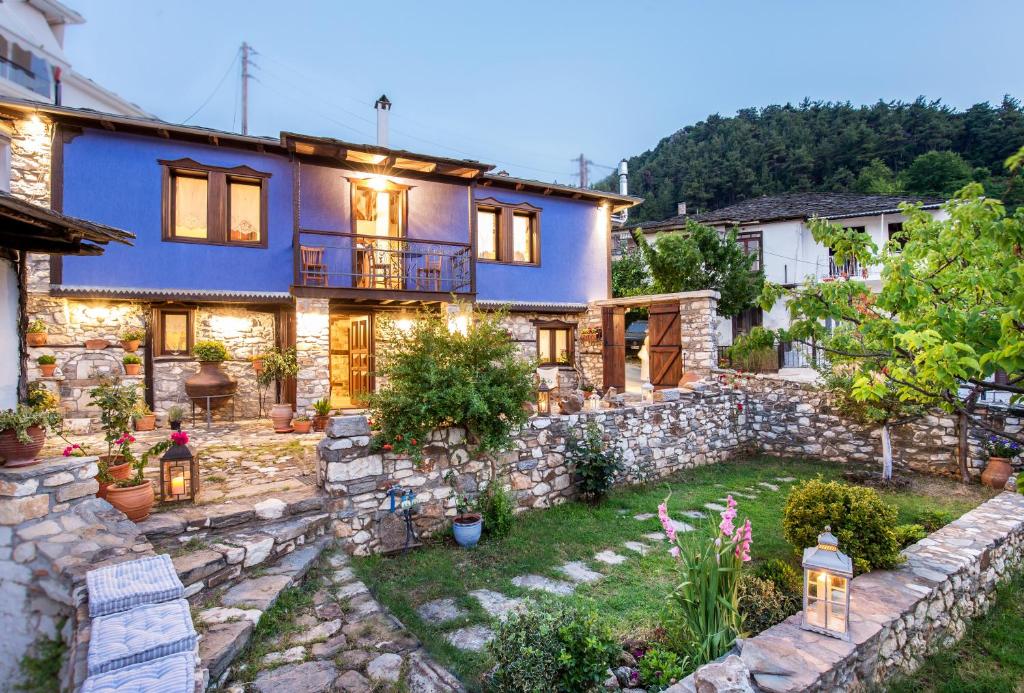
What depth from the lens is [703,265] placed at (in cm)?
1898

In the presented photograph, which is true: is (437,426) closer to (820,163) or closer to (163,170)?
(163,170)

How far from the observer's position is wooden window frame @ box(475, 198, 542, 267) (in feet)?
41.1

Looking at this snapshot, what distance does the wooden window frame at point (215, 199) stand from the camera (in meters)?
9.34

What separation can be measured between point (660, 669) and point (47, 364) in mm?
10282

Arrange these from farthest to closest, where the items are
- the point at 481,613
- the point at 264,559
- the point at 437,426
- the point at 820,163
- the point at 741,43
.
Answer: the point at 741,43 < the point at 820,163 < the point at 437,426 < the point at 264,559 < the point at 481,613

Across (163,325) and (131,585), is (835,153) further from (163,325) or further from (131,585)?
(131,585)

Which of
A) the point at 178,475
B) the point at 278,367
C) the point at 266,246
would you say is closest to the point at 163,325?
the point at 278,367

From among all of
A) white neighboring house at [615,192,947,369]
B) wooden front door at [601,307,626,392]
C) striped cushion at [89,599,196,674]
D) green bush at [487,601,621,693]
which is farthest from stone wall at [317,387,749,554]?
white neighboring house at [615,192,947,369]

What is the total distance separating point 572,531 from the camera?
613 cm

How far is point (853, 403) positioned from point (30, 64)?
1186 inches

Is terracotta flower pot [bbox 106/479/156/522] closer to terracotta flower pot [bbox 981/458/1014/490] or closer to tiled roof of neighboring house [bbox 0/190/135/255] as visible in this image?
tiled roof of neighboring house [bbox 0/190/135/255]

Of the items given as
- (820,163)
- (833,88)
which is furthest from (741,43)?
(820,163)

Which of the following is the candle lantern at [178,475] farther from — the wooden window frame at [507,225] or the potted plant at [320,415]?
the wooden window frame at [507,225]

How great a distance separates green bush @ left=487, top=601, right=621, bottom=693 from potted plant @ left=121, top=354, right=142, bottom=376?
29.5ft
